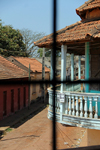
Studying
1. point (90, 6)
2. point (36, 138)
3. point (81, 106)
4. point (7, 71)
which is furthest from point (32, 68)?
point (81, 106)

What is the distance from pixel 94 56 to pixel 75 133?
10.4 feet

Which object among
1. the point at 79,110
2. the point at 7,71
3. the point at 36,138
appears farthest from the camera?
the point at 36,138

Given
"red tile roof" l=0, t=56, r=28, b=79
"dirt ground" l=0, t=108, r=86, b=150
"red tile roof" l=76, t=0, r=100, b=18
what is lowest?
"dirt ground" l=0, t=108, r=86, b=150

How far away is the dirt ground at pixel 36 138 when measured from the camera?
5.26m

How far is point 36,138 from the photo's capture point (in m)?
→ 5.94

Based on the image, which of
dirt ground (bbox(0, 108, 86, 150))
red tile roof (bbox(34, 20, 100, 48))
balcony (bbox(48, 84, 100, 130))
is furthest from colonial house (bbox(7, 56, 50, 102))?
balcony (bbox(48, 84, 100, 130))

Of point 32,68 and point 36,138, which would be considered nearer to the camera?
point 36,138

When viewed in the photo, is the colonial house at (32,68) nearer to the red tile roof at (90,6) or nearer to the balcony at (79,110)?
the red tile roof at (90,6)

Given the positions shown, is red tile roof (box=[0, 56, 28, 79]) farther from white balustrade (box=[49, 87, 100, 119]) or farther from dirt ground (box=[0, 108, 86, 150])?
dirt ground (box=[0, 108, 86, 150])

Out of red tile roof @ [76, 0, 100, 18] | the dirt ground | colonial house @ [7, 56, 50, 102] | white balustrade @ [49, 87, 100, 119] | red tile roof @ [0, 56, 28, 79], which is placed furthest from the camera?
colonial house @ [7, 56, 50, 102]

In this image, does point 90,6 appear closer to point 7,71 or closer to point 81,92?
point 81,92

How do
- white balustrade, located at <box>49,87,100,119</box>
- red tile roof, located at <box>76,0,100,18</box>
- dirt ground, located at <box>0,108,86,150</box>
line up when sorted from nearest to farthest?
white balustrade, located at <box>49,87,100,119</box> → red tile roof, located at <box>76,0,100,18</box> → dirt ground, located at <box>0,108,86,150</box>

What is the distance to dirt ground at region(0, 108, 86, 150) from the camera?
5.26m

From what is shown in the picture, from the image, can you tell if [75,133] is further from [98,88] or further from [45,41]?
[45,41]
